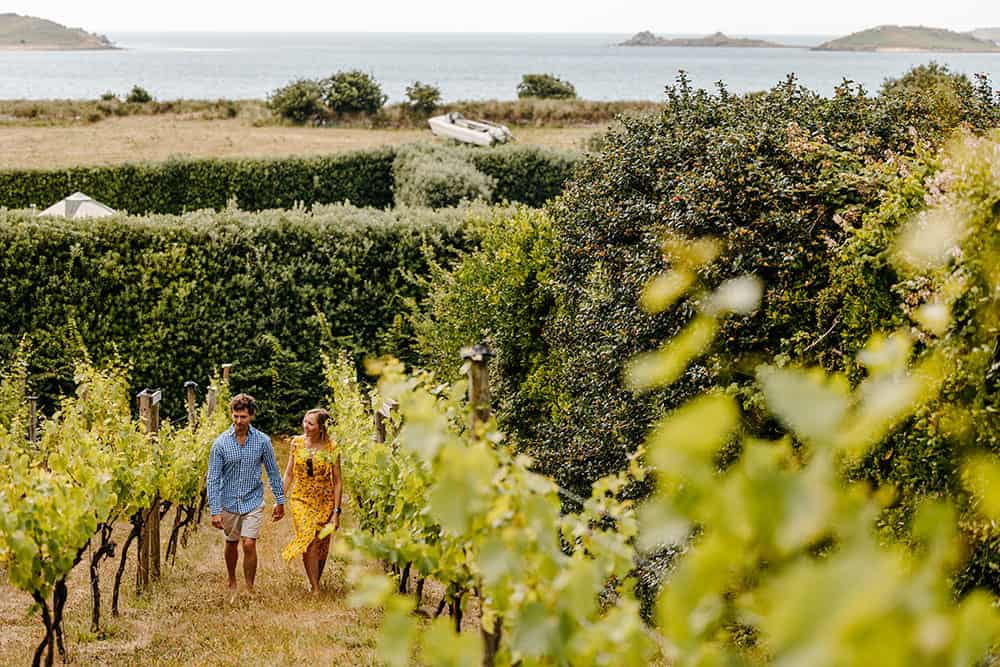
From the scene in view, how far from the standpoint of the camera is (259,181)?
22000 millimetres

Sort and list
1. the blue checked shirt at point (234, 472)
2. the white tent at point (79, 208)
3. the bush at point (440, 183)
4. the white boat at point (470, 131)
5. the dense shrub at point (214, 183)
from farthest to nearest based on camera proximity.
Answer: the white boat at point (470, 131), the dense shrub at point (214, 183), the bush at point (440, 183), the white tent at point (79, 208), the blue checked shirt at point (234, 472)

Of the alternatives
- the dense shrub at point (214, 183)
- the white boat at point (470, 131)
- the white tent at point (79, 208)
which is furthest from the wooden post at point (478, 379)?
the white boat at point (470, 131)

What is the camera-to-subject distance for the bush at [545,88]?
4991 cm

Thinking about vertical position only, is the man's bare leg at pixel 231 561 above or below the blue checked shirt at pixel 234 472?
below

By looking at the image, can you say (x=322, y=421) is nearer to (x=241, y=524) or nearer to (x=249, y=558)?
(x=241, y=524)

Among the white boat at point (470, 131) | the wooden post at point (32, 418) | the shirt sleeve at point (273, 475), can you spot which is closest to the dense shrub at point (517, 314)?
the shirt sleeve at point (273, 475)

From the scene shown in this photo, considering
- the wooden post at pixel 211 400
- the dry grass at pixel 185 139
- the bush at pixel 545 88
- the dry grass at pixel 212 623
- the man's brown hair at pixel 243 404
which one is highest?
the bush at pixel 545 88

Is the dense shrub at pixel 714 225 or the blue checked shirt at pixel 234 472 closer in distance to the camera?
the dense shrub at pixel 714 225

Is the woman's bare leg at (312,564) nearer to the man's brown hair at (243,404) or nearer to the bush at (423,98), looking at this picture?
the man's brown hair at (243,404)

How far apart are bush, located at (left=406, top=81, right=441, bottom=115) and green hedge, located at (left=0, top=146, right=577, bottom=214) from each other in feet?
47.6

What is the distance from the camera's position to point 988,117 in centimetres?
844

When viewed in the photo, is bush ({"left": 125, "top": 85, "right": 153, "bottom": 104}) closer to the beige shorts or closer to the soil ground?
the soil ground

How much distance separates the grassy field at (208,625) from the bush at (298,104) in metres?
30.6

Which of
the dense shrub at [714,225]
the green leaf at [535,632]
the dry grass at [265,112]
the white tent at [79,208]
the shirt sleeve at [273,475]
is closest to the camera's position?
A: the green leaf at [535,632]
